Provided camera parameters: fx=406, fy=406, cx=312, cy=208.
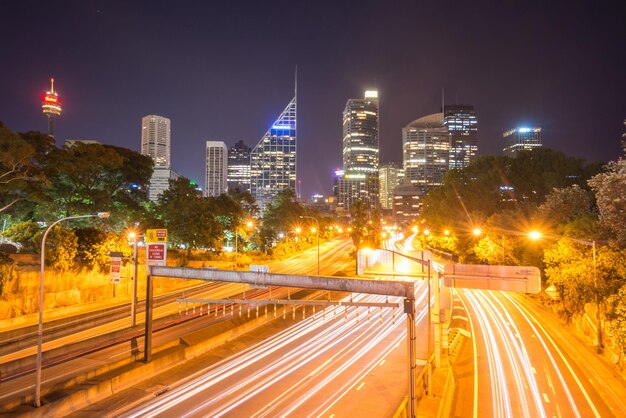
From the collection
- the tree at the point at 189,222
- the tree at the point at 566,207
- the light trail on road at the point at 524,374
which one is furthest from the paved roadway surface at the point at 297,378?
the tree at the point at 189,222

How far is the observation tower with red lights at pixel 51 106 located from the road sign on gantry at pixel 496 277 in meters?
127

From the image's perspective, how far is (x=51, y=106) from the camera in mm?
117188

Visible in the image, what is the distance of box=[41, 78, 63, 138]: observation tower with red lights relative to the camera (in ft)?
383

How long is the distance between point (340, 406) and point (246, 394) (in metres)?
4.25

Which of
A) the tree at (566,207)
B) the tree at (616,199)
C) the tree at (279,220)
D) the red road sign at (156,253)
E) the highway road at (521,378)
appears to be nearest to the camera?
the highway road at (521,378)

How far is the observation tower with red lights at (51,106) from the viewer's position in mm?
116706

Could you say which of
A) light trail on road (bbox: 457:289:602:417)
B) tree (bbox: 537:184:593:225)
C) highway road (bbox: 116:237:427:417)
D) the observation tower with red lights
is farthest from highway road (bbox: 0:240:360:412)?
the observation tower with red lights

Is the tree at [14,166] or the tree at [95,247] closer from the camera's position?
the tree at [14,166]

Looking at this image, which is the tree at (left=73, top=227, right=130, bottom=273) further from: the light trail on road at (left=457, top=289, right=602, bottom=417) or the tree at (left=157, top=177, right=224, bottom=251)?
the light trail on road at (left=457, top=289, right=602, bottom=417)

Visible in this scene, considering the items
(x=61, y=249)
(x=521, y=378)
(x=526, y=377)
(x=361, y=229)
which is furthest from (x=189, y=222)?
(x=526, y=377)

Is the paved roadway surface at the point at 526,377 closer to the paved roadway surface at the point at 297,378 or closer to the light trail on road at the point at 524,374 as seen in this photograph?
the light trail on road at the point at 524,374

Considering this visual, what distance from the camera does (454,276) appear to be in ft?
74.5

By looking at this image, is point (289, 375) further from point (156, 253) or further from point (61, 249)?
point (61, 249)

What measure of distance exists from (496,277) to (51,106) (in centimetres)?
13200
